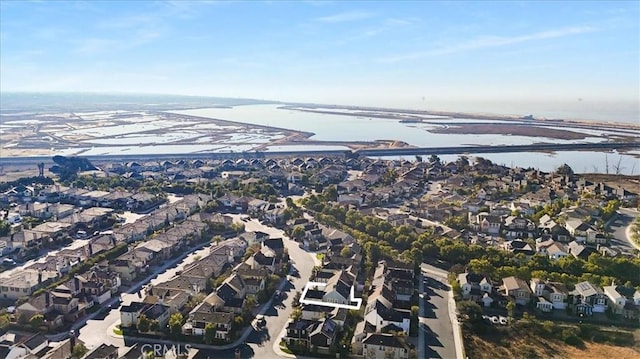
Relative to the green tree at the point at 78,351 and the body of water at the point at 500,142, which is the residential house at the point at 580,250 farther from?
the body of water at the point at 500,142

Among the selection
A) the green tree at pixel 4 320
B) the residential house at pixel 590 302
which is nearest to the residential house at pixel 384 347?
the residential house at pixel 590 302

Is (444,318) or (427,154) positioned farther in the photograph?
(427,154)

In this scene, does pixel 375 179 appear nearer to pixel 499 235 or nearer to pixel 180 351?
pixel 499 235

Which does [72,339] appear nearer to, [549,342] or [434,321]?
[434,321]

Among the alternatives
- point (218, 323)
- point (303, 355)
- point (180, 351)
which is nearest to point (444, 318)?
point (303, 355)

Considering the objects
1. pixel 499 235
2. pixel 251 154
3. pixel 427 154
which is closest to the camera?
pixel 499 235

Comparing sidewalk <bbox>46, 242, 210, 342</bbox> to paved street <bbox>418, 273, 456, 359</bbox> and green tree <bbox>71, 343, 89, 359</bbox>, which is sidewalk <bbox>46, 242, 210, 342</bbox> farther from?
paved street <bbox>418, 273, 456, 359</bbox>

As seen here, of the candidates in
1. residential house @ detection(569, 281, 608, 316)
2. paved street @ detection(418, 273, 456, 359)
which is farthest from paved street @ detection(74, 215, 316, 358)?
residential house @ detection(569, 281, 608, 316)

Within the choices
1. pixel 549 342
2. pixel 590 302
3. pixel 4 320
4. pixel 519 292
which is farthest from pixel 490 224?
pixel 4 320
